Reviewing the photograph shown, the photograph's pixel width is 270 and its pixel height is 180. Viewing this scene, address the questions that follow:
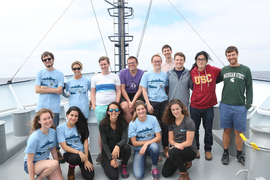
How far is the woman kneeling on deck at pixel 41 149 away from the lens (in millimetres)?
2100

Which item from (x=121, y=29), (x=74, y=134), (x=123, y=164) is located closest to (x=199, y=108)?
(x=123, y=164)

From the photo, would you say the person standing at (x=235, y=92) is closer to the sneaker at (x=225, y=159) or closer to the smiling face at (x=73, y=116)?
the sneaker at (x=225, y=159)

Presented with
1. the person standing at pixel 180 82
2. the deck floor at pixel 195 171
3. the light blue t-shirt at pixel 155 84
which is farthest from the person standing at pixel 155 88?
the deck floor at pixel 195 171

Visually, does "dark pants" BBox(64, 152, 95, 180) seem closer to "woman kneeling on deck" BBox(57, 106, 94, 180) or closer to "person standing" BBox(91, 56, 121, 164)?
"woman kneeling on deck" BBox(57, 106, 94, 180)

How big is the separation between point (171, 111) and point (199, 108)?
1.82 ft

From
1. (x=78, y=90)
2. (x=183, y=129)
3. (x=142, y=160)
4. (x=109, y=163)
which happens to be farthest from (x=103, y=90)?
(x=183, y=129)

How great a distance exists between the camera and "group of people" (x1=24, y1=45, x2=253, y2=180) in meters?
2.36

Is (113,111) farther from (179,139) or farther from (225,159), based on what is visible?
(225,159)

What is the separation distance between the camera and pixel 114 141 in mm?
2682

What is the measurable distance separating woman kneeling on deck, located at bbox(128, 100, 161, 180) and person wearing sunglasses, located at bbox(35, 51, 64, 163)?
1.22 m

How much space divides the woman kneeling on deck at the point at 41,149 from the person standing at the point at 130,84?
3.71 feet

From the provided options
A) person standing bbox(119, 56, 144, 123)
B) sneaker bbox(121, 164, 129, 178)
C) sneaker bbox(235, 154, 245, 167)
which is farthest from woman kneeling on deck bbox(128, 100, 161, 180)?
sneaker bbox(235, 154, 245, 167)

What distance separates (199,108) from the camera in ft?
9.32

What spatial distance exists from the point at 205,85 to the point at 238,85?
0.42 metres
